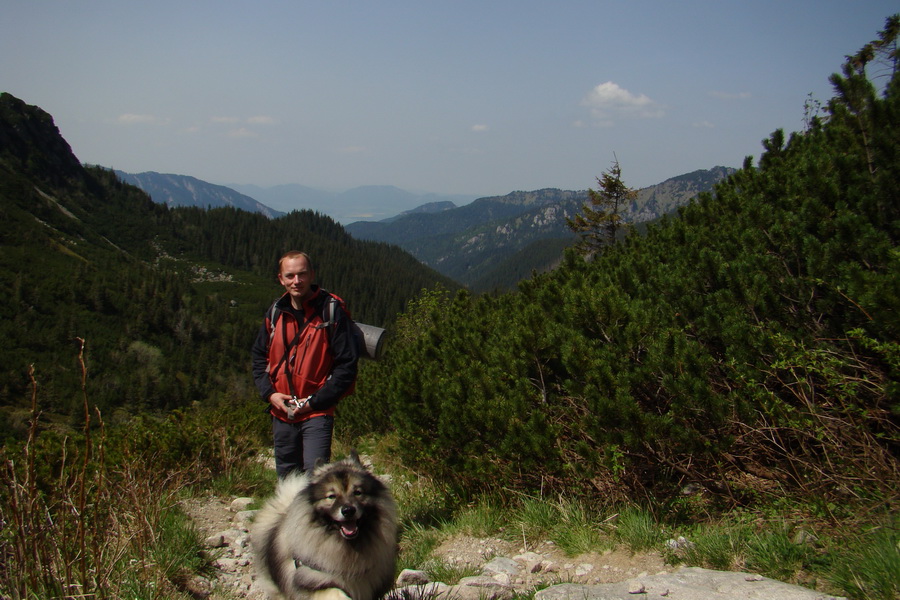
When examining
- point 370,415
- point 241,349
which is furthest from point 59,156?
point 370,415

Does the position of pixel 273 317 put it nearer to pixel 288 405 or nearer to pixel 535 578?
pixel 288 405

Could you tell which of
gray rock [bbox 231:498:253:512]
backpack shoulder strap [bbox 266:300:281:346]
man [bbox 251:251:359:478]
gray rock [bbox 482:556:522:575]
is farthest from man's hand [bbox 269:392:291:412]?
gray rock [bbox 231:498:253:512]

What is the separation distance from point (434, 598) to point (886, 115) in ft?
17.6

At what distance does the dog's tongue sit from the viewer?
9.36 ft

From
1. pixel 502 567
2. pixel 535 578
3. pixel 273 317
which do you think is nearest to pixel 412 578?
pixel 502 567

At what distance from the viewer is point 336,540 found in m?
2.88

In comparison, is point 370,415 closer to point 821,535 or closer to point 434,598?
point 434,598

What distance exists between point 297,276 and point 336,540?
182 centimetres

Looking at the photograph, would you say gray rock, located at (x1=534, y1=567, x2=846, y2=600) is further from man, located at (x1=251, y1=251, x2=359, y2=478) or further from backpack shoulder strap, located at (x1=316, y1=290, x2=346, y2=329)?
backpack shoulder strap, located at (x1=316, y1=290, x2=346, y2=329)

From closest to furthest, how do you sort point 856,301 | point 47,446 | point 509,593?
point 509,593 → point 856,301 → point 47,446

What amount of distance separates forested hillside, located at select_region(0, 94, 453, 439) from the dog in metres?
36.9

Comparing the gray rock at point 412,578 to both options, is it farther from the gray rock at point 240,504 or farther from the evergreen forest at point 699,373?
the gray rock at point 240,504

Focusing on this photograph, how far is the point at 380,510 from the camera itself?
3074mm

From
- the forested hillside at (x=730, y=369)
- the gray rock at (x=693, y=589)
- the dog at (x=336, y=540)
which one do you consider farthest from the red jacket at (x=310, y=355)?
the gray rock at (x=693, y=589)
